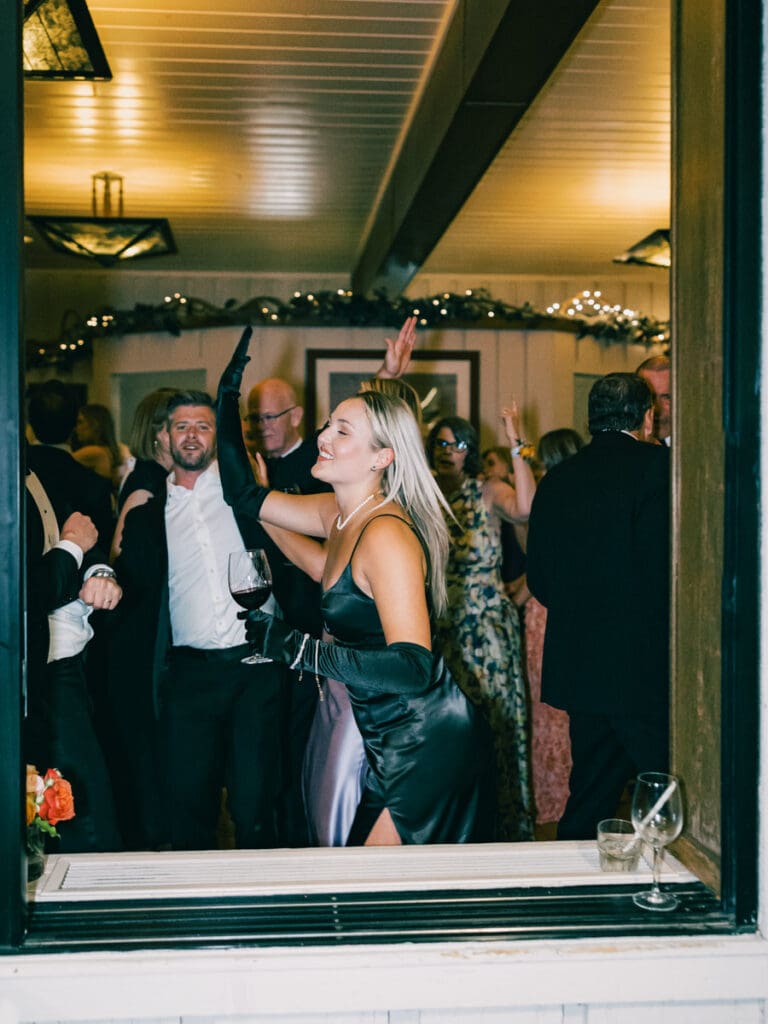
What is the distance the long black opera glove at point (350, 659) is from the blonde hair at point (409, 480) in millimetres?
373

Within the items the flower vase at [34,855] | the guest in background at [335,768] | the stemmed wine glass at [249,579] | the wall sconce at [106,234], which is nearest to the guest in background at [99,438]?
the wall sconce at [106,234]

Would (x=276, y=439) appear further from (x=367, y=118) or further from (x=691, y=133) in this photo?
(x=691, y=133)

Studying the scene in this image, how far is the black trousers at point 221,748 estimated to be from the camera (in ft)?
10.7

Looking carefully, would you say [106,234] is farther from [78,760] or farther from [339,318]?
[78,760]

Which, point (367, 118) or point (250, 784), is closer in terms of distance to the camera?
point (250, 784)

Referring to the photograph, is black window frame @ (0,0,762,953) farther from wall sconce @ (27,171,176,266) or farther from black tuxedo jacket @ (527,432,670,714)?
wall sconce @ (27,171,176,266)

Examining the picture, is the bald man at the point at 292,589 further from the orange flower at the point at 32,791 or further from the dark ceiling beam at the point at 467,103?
the orange flower at the point at 32,791

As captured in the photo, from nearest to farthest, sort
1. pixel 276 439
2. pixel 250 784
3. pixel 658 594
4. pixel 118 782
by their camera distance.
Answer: pixel 658 594 < pixel 250 784 < pixel 118 782 < pixel 276 439

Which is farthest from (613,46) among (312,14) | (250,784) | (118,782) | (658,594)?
(118,782)

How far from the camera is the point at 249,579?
257cm

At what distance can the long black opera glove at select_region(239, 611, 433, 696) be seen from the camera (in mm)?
2184

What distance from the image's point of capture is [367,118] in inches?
208

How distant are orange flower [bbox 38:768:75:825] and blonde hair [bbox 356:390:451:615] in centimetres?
99

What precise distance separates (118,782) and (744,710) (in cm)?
290
